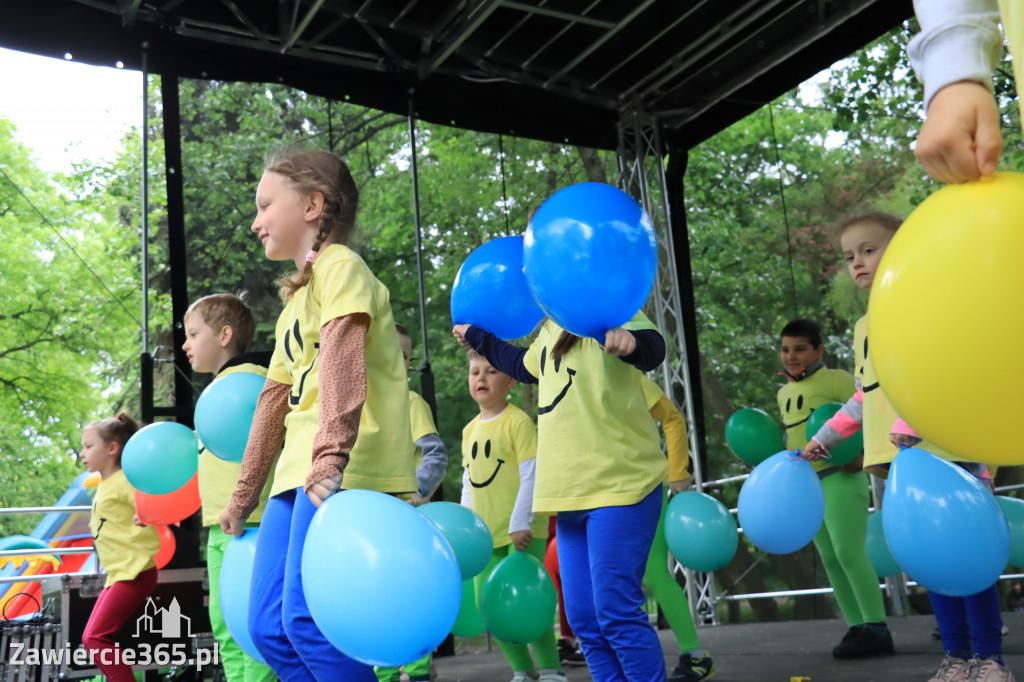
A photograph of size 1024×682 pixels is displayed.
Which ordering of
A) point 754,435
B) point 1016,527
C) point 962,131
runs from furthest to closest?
point 754,435, point 1016,527, point 962,131

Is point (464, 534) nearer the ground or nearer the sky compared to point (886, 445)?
nearer the ground

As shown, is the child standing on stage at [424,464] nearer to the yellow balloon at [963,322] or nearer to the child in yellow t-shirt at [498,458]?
the child in yellow t-shirt at [498,458]

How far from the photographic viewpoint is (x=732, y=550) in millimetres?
3719

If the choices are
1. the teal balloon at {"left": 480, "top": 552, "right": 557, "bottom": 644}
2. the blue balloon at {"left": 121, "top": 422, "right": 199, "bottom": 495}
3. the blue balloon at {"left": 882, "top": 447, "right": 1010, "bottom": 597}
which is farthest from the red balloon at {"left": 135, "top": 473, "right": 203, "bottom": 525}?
the blue balloon at {"left": 882, "top": 447, "right": 1010, "bottom": 597}

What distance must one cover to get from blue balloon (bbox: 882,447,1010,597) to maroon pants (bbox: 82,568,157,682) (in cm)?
334

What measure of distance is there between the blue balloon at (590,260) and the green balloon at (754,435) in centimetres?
275

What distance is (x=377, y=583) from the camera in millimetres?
1553

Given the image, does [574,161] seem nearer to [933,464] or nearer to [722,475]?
[722,475]

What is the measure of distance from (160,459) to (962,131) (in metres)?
2.90

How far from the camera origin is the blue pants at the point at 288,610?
1745 millimetres

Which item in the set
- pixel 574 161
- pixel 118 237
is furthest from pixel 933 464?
pixel 118 237

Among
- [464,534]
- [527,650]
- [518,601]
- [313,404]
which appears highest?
[313,404]

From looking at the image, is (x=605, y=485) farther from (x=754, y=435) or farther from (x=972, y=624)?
(x=754, y=435)

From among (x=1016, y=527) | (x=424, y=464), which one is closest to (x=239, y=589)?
(x=424, y=464)
